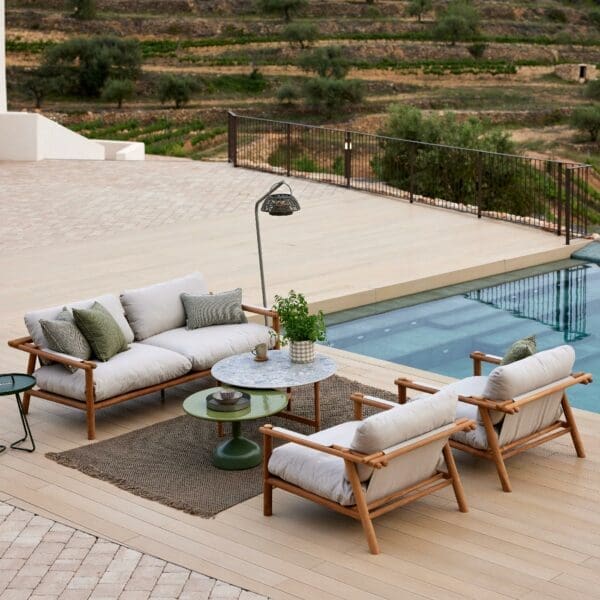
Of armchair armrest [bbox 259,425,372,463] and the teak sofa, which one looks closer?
armchair armrest [bbox 259,425,372,463]

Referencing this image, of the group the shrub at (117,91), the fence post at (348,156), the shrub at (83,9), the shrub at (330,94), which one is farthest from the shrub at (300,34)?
the fence post at (348,156)

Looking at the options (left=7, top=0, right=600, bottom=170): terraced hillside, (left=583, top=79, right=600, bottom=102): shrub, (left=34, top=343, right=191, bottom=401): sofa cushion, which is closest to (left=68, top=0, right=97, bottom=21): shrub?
(left=7, top=0, right=600, bottom=170): terraced hillside

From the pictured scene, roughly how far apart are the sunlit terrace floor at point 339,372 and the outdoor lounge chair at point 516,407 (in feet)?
0.56

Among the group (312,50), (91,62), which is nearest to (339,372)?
(91,62)

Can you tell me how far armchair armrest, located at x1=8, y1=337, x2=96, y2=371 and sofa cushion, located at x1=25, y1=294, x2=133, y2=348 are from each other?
2.9 inches

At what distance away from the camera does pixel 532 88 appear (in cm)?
5328

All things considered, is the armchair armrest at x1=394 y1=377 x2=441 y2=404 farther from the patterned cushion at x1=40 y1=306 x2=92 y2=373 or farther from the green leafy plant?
the patterned cushion at x1=40 y1=306 x2=92 y2=373

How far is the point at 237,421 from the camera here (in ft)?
21.1

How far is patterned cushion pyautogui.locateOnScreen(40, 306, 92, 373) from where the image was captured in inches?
279

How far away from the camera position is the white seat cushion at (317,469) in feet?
18.0

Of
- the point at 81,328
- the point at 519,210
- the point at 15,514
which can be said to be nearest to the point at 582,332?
the point at 81,328

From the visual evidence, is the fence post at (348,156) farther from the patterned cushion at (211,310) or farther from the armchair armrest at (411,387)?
the armchair armrest at (411,387)

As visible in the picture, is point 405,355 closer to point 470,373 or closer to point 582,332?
point 470,373

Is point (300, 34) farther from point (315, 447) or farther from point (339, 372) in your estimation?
point (315, 447)
